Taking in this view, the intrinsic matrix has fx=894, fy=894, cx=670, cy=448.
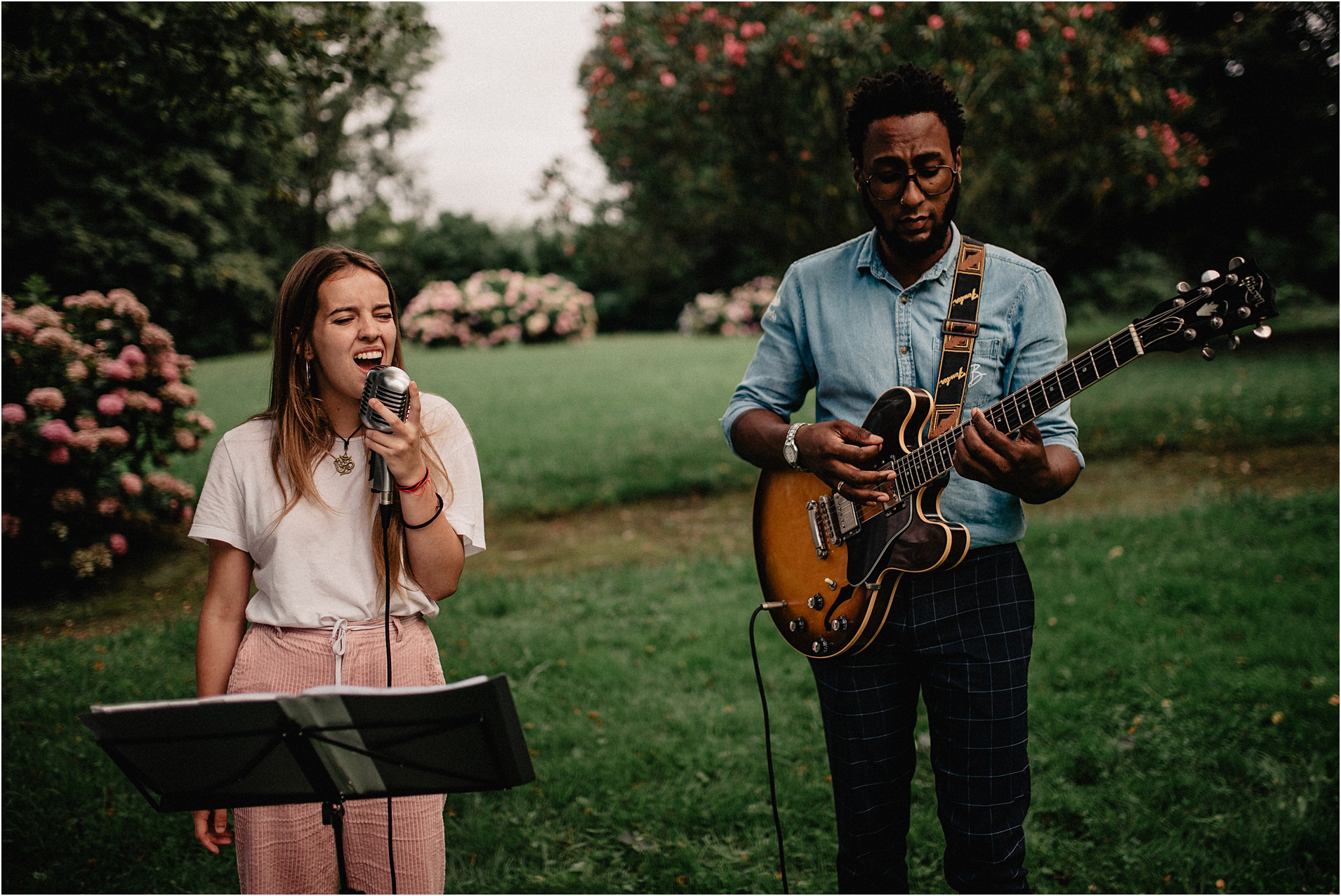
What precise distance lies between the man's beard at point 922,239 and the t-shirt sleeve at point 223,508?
1.68 meters

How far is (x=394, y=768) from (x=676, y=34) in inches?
258

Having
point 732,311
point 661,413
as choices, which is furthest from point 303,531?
point 732,311

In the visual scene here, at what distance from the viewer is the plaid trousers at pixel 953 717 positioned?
2219 millimetres

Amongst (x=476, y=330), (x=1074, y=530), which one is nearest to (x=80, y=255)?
(x=476, y=330)

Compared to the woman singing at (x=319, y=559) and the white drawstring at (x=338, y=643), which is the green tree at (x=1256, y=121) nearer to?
the woman singing at (x=319, y=559)

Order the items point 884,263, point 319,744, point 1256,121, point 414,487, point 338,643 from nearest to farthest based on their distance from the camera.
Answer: point 319,744 → point 414,487 → point 338,643 → point 884,263 → point 1256,121

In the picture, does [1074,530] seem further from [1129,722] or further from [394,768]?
[394,768]

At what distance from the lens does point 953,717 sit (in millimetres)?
2246

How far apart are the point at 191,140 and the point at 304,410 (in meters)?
17.3

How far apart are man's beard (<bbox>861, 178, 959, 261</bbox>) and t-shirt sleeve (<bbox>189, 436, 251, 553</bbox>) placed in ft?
5.51

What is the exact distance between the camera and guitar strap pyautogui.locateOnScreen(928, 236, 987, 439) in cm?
222

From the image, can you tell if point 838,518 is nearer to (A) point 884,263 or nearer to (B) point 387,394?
(A) point 884,263

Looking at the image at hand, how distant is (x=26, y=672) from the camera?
4.76 metres

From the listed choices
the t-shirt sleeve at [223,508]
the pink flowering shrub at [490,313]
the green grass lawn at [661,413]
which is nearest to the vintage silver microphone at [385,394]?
the t-shirt sleeve at [223,508]
